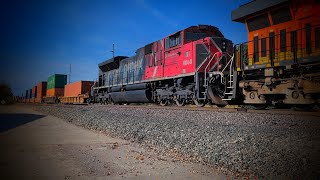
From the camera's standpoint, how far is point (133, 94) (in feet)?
56.4

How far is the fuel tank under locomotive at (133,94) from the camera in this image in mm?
15830

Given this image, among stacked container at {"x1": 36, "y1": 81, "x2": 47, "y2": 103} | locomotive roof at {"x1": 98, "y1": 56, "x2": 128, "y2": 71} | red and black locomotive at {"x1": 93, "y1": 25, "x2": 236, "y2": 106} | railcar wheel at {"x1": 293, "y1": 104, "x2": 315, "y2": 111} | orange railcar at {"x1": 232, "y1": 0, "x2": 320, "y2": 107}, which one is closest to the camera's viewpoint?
orange railcar at {"x1": 232, "y1": 0, "x2": 320, "y2": 107}

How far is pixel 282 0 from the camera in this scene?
7.72m


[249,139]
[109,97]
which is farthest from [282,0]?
[109,97]

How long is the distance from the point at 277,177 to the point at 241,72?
7169mm

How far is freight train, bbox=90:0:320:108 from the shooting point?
7.19 meters

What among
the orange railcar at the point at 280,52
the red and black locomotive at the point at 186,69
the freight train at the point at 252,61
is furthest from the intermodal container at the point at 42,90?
the orange railcar at the point at 280,52

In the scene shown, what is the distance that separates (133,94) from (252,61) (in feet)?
33.0

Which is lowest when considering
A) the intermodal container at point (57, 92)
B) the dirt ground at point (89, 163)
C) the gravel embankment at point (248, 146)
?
the dirt ground at point (89, 163)

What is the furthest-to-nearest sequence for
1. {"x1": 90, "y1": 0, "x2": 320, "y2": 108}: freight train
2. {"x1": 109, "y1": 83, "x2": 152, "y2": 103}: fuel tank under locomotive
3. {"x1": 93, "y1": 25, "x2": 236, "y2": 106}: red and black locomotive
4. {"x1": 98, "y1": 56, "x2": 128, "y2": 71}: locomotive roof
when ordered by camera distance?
1. {"x1": 98, "y1": 56, "x2": 128, "y2": 71}: locomotive roof
2. {"x1": 109, "y1": 83, "x2": 152, "y2": 103}: fuel tank under locomotive
3. {"x1": 93, "y1": 25, "x2": 236, "y2": 106}: red and black locomotive
4. {"x1": 90, "y1": 0, "x2": 320, "y2": 108}: freight train

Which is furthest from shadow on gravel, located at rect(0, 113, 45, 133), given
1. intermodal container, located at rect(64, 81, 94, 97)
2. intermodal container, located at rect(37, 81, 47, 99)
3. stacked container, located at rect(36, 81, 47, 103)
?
intermodal container, located at rect(37, 81, 47, 99)

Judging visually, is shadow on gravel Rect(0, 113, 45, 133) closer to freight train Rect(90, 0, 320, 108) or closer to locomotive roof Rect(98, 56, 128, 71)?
freight train Rect(90, 0, 320, 108)

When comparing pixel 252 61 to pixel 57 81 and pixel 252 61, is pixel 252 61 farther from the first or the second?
pixel 57 81

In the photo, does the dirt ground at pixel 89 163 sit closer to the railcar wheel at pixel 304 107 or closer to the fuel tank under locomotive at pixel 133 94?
the railcar wheel at pixel 304 107
